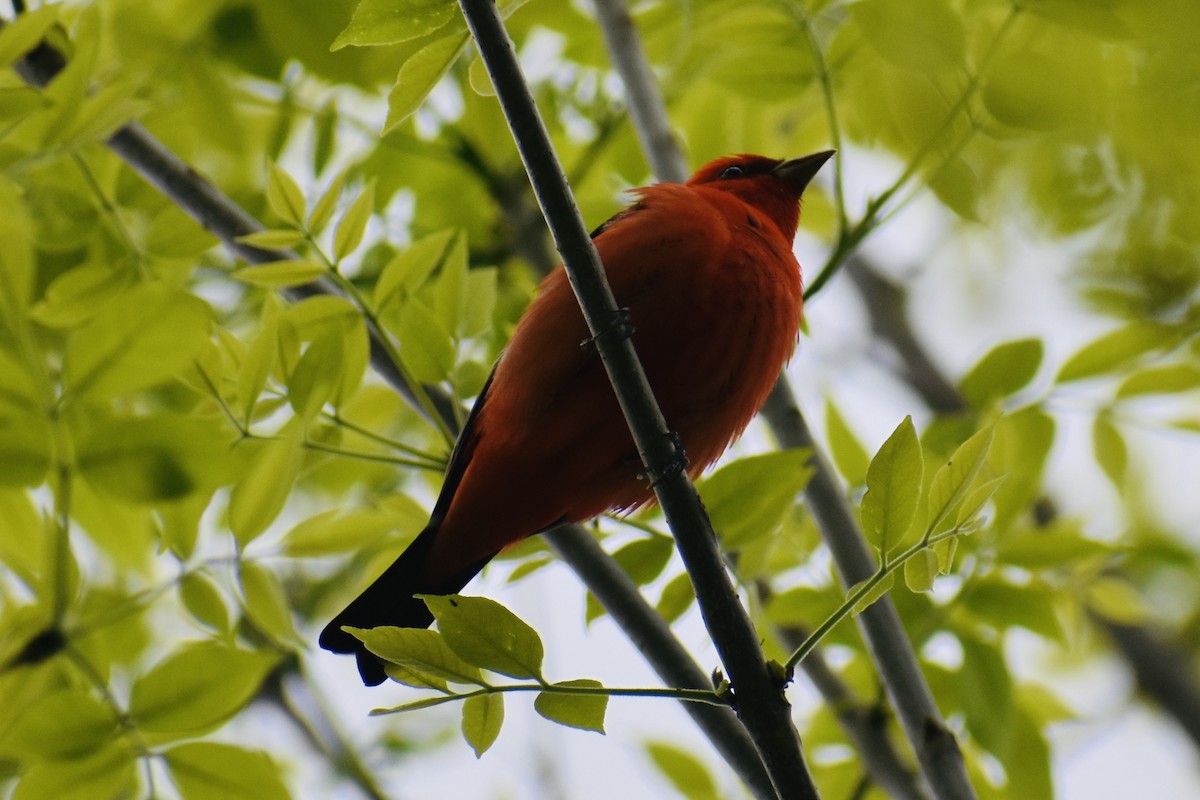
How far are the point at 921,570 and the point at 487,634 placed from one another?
73cm

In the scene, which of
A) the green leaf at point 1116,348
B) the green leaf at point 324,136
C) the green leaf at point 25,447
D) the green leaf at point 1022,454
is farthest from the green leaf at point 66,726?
the green leaf at point 1116,348

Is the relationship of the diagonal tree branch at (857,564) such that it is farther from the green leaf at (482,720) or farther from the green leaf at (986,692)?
the green leaf at (482,720)

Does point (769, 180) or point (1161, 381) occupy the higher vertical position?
point (769, 180)

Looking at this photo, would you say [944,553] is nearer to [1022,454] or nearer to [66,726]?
[1022,454]

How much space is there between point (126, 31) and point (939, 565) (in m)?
2.57

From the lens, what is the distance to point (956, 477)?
79.9 inches

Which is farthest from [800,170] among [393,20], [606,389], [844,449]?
[393,20]

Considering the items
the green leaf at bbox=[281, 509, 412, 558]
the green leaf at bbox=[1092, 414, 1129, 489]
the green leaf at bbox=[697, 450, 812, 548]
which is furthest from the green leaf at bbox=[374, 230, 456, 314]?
the green leaf at bbox=[1092, 414, 1129, 489]

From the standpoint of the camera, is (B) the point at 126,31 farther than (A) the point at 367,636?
Yes

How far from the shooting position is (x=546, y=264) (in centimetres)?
433

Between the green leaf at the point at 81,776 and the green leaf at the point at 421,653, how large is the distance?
0.82 meters

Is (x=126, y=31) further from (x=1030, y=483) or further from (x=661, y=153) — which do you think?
(x=1030, y=483)

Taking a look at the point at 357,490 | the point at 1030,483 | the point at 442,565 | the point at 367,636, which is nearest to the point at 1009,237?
the point at 1030,483

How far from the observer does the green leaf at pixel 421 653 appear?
1.99 metres
